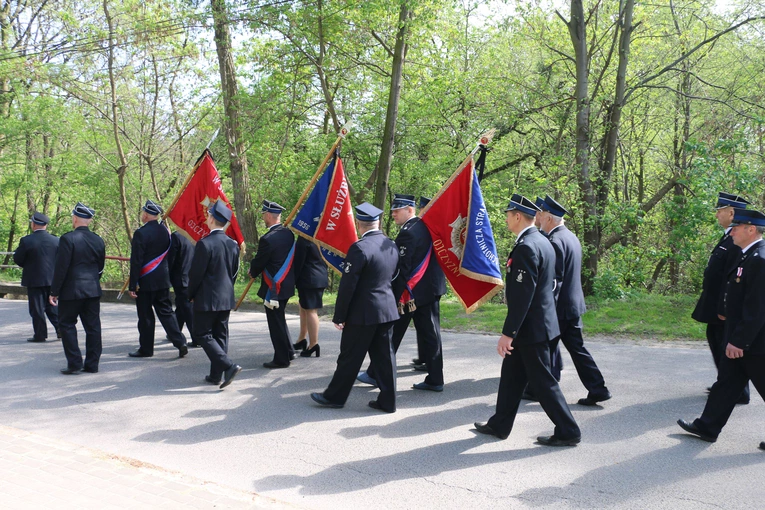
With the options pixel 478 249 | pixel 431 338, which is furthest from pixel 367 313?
pixel 478 249

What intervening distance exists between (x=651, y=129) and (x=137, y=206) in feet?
59.8

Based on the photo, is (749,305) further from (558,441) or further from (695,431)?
(558,441)

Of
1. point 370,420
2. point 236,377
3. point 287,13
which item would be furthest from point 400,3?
point 370,420

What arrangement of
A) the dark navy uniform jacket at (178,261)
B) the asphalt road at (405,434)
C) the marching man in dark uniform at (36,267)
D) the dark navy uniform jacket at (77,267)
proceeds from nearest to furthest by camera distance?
the asphalt road at (405,434) < the dark navy uniform jacket at (77,267) < the dark navy uniform jacket at (178,261) < the marching man in dark uniform at (36,267)

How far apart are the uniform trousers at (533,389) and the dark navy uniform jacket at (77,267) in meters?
5.13

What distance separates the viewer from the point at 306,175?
18719mm

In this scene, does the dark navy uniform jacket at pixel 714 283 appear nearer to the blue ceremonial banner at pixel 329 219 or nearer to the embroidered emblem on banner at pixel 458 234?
the embroidered emblem on banner at pixel 458 234

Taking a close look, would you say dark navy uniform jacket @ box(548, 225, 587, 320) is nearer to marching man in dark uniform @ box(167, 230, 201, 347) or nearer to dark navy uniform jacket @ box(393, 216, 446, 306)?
dark navy uniform jacket @ box(393, 216, 446, 306)

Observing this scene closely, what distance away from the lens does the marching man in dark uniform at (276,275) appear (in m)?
7.91

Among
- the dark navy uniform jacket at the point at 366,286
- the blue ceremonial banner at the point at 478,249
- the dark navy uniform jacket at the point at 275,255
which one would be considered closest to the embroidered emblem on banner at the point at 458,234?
the blue ceremonial banner at the point at 478,249

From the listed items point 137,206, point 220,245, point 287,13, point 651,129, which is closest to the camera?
point 220,245

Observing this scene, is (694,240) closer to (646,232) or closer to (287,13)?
(646,232)

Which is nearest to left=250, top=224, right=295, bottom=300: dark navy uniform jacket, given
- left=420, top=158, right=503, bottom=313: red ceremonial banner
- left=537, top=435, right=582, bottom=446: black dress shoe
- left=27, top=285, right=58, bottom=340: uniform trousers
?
left=420, top=158, right=503, bottom=313: red ceremonial banner

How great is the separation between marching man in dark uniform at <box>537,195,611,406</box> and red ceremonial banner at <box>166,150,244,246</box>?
464 cm
